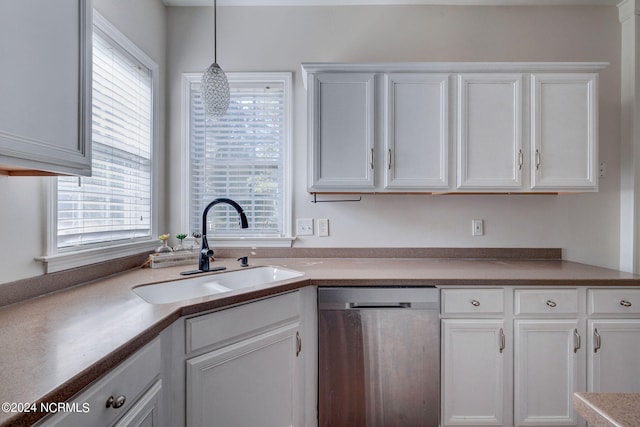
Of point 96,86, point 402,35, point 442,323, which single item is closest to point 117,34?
point 96,86

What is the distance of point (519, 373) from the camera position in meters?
1.59

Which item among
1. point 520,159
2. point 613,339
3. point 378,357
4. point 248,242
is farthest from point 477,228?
point 248,242

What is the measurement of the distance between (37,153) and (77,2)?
21.5 inches

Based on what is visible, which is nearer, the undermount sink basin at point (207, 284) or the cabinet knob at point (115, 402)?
the cabinet knob at point (115, 402)

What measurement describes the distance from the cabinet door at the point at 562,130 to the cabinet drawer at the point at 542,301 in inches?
25.6

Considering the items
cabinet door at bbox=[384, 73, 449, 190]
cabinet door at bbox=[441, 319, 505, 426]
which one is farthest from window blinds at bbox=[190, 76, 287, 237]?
cabinet door at bbox=[441, 319, 505, 426]

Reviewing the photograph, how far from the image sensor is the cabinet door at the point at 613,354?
5.23 ft

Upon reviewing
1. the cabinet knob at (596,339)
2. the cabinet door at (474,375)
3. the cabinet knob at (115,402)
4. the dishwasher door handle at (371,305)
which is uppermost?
the dishwasher door handle at (371,305)

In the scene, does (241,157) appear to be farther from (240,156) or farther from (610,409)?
A: (610,409)

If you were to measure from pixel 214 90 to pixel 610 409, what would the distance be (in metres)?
1.86

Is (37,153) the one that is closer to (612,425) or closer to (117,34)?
(117,34)

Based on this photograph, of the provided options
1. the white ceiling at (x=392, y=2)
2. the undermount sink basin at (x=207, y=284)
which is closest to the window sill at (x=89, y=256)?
the undermount sink basin at (x=207, y=284)

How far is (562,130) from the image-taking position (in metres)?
1.84

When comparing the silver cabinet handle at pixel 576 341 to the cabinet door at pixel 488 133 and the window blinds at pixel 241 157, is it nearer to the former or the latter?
the cabinet door at pixel 488 133
